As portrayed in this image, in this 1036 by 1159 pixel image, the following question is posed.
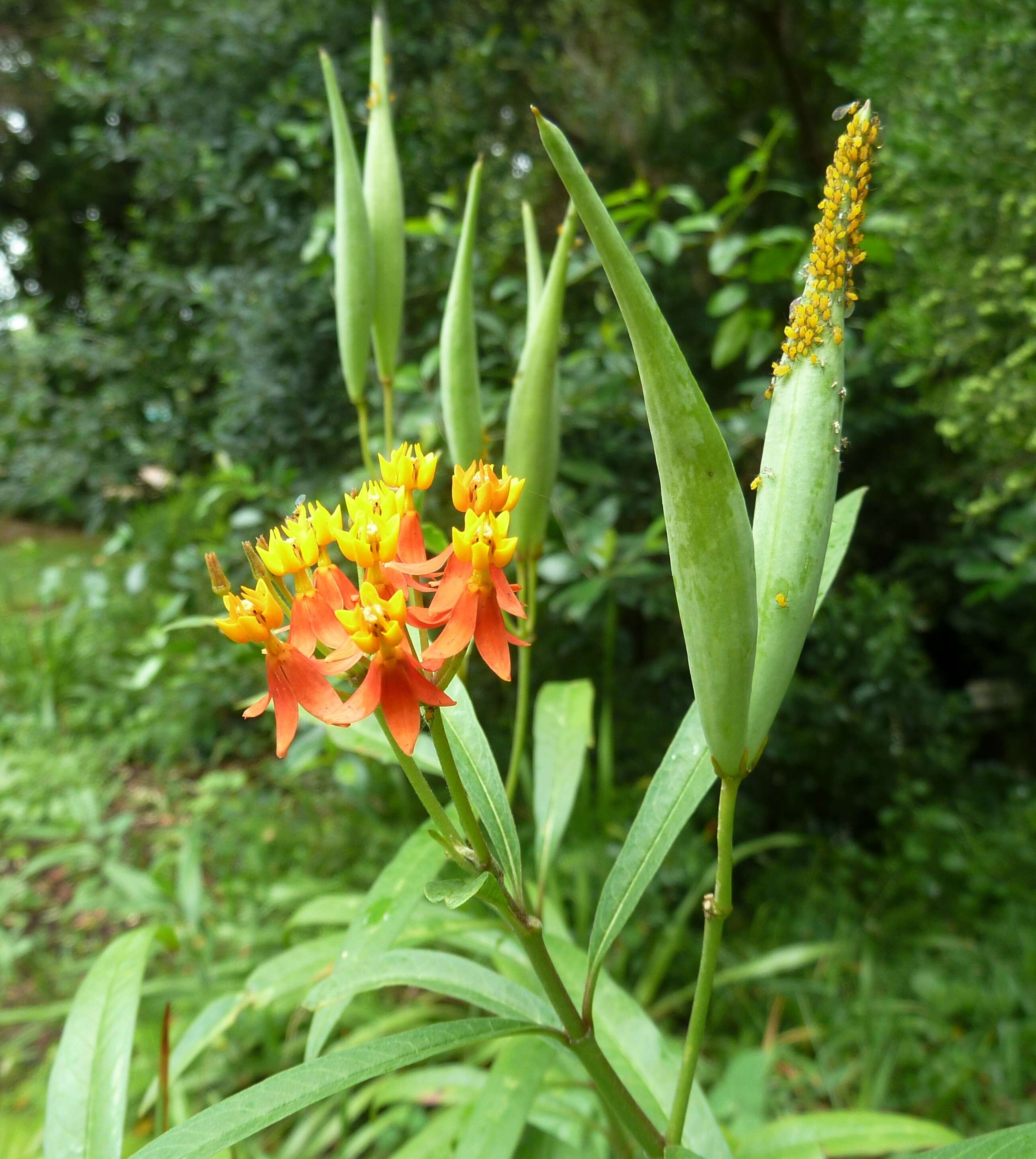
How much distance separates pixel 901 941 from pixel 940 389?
1.51 m

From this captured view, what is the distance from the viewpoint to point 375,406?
2070 mm

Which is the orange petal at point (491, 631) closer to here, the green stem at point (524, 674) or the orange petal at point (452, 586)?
the orange petal at point (452, 586)

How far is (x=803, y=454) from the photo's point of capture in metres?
0.45

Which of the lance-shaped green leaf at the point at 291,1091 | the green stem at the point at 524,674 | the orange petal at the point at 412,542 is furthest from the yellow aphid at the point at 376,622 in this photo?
the green stem at the point at 524,674

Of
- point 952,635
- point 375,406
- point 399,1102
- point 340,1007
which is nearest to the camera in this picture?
point 340,1007

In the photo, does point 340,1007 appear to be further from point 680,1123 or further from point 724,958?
point 724,958

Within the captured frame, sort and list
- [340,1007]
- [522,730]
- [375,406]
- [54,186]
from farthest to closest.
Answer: [54,186] < [375,406] < [522,730] < [340,1007]

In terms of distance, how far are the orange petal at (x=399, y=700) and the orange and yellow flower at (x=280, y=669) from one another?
0.09 ft

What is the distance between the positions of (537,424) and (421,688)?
393 millimetres

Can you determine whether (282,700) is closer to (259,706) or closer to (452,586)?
(259,706)

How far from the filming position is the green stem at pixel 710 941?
1.57ft

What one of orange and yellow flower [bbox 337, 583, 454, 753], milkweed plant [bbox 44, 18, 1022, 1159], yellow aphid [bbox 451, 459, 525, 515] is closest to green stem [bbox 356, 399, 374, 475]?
milkweed plant [bbox 44, 18, 1022, 1159]

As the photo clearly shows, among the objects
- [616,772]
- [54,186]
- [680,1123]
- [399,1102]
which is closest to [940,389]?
[616,772]

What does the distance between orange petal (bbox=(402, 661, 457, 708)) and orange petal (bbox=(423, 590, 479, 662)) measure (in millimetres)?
15
